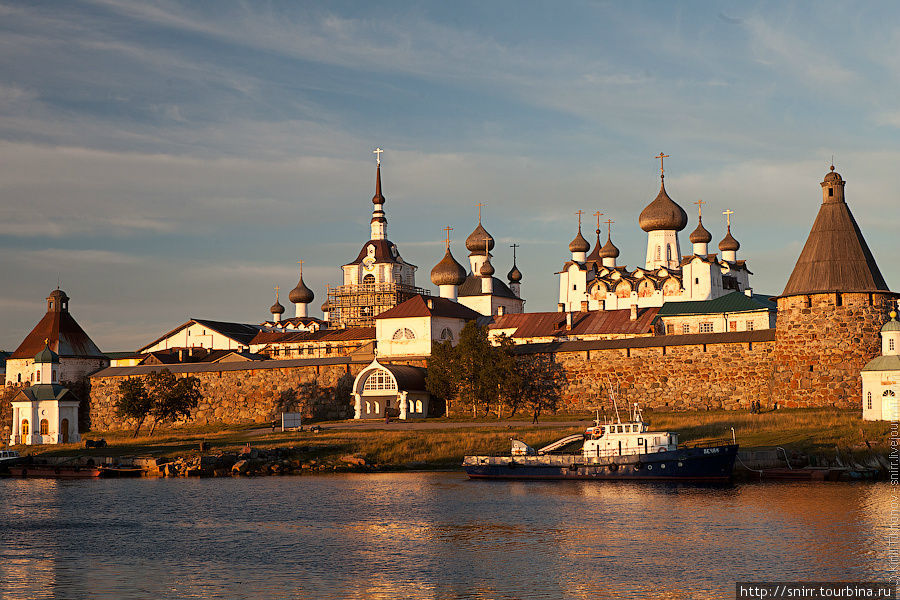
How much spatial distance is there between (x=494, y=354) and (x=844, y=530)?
98.7ft

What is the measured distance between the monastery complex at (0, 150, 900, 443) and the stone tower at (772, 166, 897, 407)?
6 centimetres

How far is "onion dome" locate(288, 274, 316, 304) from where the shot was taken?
109125 mm

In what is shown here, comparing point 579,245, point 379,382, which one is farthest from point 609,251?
point 379,382

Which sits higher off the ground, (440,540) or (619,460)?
(619,460)

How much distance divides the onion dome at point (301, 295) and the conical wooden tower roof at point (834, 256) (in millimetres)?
65856

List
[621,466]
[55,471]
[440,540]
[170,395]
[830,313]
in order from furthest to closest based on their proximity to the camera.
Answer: [170,395] < [55,471] < [830,313] < [621,466] < [440,540]

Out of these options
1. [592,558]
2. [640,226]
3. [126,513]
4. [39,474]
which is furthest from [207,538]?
[640,226]

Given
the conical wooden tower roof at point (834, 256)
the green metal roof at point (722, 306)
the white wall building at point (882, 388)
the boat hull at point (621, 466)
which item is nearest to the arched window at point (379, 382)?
the boat hull at point (621, 466)

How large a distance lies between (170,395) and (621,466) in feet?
98.6

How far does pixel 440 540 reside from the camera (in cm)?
2744

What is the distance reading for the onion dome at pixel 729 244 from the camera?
311ft

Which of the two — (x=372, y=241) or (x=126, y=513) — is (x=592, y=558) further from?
(x=372, y=241)

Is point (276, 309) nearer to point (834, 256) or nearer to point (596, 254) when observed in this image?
point (596, 254)

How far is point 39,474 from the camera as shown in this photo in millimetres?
48906
